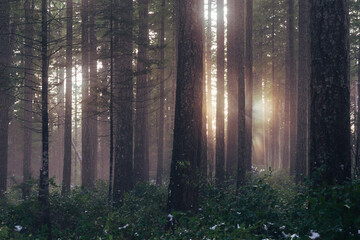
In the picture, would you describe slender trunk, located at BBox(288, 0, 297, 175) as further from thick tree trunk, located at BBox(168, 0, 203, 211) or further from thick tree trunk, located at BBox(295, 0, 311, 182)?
thick tree trunk, located at BBox(168, 0, 203, 211)

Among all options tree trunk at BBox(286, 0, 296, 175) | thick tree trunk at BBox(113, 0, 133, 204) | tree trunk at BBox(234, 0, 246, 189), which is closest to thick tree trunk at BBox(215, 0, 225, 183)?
tree trunk at BBox(234, 0, 246, 189)

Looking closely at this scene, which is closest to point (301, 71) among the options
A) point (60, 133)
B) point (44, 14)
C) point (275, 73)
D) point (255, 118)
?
point (44, 14)

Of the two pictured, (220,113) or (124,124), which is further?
(220,113)

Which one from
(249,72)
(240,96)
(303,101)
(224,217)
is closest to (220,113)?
(249,72)

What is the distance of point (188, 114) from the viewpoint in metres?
8.23

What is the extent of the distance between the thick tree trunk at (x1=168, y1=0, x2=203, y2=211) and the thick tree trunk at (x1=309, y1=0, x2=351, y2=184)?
9.65 ft

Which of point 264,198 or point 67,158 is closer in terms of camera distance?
point 264,198

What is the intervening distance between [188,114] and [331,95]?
3.38 metres

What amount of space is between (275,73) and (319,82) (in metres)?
27.0

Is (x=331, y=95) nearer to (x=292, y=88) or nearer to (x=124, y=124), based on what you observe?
(x=124, y=124)

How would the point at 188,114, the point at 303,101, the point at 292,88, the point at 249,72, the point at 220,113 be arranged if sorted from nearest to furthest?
the point at 188,114
the point at 303,101
the point at 249,72
the point at 220,113
the point at 292,88

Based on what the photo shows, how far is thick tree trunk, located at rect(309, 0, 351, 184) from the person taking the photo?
5.93 m

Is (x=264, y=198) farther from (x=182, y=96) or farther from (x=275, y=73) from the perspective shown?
(x=275, y=73)

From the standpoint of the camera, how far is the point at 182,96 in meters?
8.28
